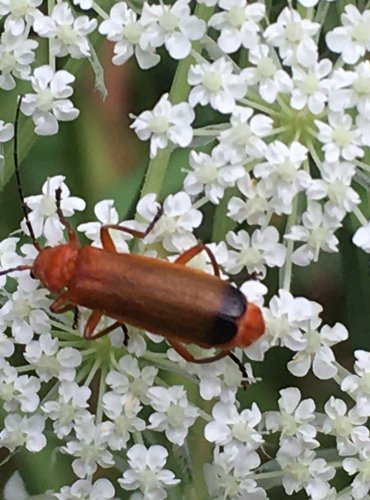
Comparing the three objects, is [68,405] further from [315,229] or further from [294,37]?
[294,37]

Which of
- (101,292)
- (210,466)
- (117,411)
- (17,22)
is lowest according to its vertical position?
(210,466)

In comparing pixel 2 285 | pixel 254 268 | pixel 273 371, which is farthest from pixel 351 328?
pixel 2 285

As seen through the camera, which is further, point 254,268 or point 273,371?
point 273,371

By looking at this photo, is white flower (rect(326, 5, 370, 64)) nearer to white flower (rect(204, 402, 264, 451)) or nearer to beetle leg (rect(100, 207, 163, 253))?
beetle leg (rect(100, 207, 163, 253))

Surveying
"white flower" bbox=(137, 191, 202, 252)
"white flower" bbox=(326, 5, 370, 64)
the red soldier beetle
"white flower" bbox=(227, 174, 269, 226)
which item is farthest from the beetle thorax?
"white flower" bbox=(326, 5, 370, 64)

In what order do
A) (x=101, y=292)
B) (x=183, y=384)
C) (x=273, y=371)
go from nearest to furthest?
(x=101, y=292) < (x=183, y=384) < (x=273, y=371)

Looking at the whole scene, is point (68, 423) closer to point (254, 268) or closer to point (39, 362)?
point (39, 362)
